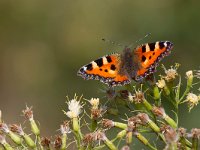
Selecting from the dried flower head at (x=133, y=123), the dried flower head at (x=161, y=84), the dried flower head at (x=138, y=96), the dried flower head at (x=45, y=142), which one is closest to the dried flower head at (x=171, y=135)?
the dried flower head at (x=133, y=123)

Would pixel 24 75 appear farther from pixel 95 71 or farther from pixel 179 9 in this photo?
pixel 95 71

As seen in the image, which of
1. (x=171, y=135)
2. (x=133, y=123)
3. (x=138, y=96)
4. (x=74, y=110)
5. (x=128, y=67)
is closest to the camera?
(x=171, y=135)

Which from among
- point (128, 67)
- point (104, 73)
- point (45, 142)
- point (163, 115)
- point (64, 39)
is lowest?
point (45, 142)

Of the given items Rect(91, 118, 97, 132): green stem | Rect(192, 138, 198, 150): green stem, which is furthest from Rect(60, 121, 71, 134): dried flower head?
Rect(192, 138, 198, 150): green stem

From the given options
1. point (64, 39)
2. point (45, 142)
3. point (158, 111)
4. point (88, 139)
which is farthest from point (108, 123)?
point (64, 39)

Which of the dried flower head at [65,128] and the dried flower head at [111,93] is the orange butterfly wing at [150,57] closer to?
the dried flower head at [111,93]

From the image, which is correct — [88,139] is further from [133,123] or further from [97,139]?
[133,123]
